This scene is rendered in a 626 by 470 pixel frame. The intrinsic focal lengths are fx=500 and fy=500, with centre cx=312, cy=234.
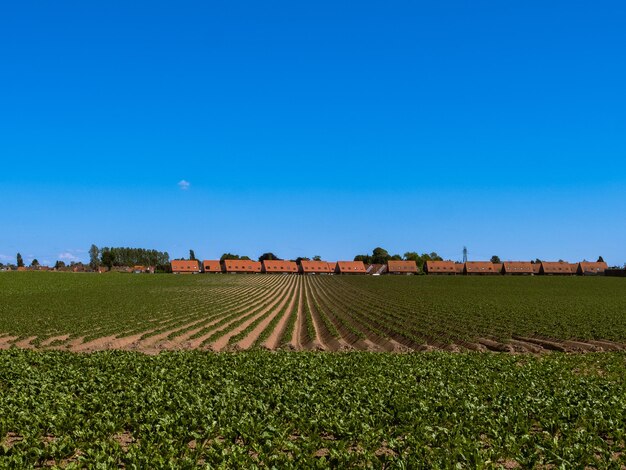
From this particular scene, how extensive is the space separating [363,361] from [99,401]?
1033 cm

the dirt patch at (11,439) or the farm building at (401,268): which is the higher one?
the farm building at (401,268)

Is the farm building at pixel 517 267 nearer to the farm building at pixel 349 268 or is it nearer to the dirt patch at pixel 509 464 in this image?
the farm building at pixel 349 268

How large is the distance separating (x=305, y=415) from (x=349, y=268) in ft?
573

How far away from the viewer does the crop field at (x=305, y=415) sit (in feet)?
33.2

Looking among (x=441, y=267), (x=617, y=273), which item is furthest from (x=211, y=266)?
(x=617, y=273)

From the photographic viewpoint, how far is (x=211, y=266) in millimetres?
188750

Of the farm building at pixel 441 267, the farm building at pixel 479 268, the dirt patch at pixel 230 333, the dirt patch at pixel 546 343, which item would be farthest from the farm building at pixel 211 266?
the dirt patch at pixel 546 343

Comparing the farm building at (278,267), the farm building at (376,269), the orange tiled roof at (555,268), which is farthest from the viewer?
the farm building at (376,269)

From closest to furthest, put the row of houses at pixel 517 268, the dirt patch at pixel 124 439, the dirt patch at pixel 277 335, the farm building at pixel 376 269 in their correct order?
1. the dirt patch at pixel 124 439
2. the dirt patch at pixel 277 335
3. the row of houses at pixel 517 268
4. the farm building at pixel 376 269

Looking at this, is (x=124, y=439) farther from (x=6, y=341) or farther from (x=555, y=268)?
(x=555, y=268)

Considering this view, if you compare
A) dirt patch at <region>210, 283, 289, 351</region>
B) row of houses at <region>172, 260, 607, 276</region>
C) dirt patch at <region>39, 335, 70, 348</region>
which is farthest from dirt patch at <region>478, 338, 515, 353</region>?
row of houses at <region>172, 260, 607, 276</region>

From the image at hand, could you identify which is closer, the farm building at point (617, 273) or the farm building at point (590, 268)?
the farm building at point (617, 273)

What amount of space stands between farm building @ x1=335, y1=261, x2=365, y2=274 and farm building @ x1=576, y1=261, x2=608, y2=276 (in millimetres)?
75774

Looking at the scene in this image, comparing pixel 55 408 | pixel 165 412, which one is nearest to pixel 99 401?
pixel 55 408
